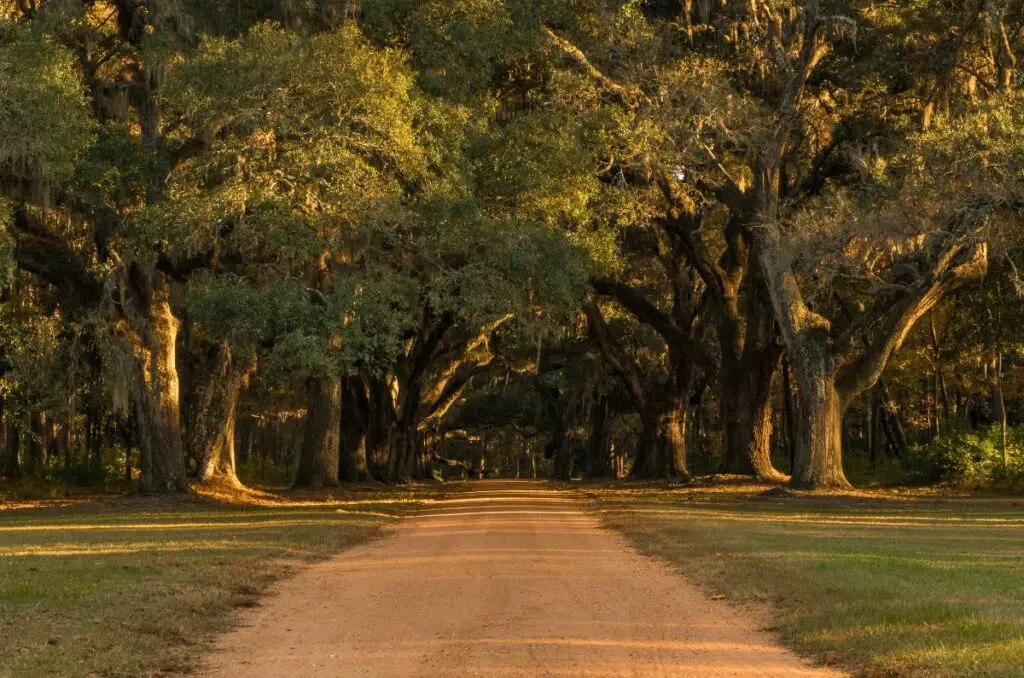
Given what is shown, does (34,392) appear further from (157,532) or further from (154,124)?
(157,532)

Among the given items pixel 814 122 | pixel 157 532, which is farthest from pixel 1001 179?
pixel 157 532

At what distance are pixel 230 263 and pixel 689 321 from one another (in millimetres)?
19642

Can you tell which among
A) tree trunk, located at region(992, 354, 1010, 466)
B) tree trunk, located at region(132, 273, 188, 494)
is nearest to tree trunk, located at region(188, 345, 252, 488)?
tree trunk, located at region(132, 273, 188, 494)

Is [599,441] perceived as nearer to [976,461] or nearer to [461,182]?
[976,461]

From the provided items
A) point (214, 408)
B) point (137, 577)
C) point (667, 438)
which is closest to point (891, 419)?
point (667, 438)

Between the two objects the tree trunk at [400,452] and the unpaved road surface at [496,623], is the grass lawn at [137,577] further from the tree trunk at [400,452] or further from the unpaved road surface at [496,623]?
the tree trunk at [400,452]

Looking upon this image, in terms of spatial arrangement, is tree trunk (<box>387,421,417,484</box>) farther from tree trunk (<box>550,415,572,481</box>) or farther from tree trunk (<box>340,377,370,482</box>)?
tree trunk (<box>550,415,572,481</box>)

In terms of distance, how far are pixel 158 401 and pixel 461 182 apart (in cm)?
998

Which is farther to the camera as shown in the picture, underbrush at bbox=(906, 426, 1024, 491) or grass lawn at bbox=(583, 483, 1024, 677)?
underbrush at bbox=(906, 426, 1024, 491)

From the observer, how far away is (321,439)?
36.7 m

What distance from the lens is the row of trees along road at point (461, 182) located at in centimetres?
2517

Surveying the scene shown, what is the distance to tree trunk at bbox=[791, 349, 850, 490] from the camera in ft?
103

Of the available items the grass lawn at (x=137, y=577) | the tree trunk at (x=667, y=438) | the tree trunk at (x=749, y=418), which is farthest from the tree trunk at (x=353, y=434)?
the grass lawn at (x=137, y=577)

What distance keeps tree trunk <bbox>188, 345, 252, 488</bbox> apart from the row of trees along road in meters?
0.11
